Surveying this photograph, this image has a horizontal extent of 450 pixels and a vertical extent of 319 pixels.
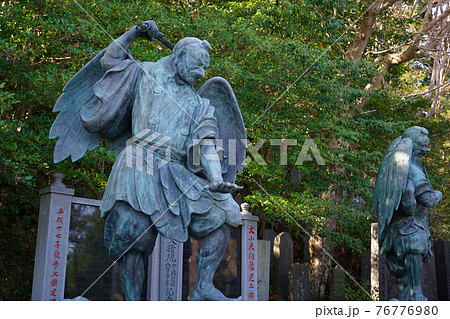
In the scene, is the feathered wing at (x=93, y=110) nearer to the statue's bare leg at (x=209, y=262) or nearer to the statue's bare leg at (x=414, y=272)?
the statue's bare leg at (x=209, y=262)

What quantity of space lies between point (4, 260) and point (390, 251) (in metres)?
6.83

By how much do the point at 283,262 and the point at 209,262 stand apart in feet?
25.6

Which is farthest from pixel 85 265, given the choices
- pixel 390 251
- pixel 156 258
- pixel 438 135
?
pixel 438 135

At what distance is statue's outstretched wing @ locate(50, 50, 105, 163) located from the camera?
312 cm

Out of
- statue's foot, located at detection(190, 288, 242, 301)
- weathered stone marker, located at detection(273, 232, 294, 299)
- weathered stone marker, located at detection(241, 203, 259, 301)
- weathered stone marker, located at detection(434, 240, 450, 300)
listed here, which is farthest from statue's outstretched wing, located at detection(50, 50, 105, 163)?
weathered stone marker, located at detection(273, 232, 294, 299)

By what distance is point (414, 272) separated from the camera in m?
4.72

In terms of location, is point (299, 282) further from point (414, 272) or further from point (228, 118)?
point (228, 118)

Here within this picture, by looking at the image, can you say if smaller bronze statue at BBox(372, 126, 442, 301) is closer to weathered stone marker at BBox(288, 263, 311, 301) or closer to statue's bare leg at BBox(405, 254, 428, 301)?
statue's bare leg at BBox(405, 254, 428, 301)

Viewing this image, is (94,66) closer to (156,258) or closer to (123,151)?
(123,151)

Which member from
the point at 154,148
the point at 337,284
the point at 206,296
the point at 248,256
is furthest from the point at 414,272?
the point at 337,284

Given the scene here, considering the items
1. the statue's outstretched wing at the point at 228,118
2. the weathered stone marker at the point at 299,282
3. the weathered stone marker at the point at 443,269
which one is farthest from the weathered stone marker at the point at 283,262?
the statue's outstretched wing at the point at 228,118

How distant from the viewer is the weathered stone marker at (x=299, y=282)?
30.7 feet

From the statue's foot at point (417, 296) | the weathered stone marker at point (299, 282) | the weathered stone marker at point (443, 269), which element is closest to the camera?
the statue's foot at point (417, 296)

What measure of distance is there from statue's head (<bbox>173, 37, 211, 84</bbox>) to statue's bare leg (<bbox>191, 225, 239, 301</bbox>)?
3.36 feet
